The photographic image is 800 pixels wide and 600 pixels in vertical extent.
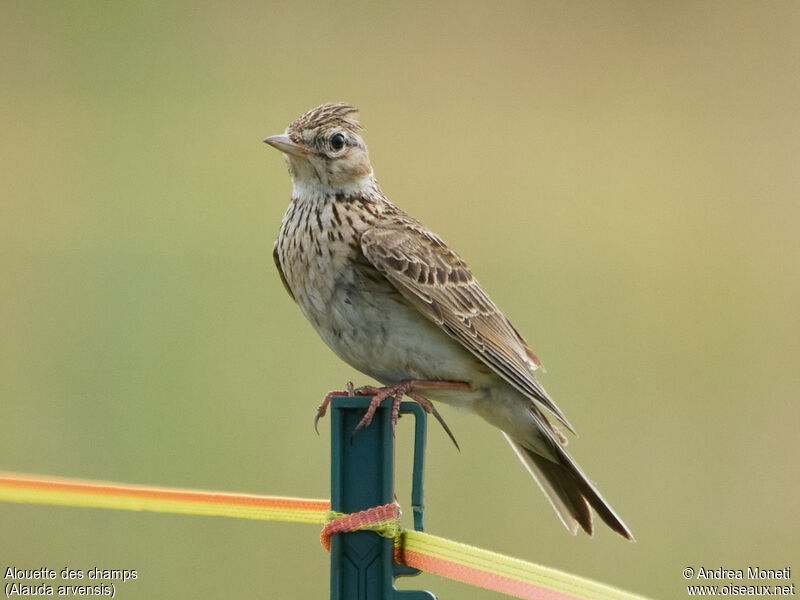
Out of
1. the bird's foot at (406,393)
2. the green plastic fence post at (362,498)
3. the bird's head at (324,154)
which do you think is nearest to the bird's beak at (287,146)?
the bird's head at (324,154)

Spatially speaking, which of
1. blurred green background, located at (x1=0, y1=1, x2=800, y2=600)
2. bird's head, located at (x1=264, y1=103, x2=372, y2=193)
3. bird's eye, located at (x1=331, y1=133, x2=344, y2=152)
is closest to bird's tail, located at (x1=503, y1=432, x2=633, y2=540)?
bird's head, located at (x1=264, y1=103, x2=372, y2=193)

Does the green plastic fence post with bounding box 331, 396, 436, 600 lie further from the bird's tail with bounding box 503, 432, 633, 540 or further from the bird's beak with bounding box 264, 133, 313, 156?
the bird's beak with bounding box 264, 133, 313, 156

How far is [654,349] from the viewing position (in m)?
9.24

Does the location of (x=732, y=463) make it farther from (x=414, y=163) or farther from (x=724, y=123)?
(x=724, y=123)

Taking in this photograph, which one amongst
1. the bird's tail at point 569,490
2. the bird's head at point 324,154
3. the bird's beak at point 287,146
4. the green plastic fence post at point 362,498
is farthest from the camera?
the bird's head at point 324,154

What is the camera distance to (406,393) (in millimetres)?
4371

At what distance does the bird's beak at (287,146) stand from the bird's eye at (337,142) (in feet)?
0.38

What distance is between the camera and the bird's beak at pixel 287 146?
4.93m

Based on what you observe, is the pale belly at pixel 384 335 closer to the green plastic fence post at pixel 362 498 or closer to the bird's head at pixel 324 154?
the bird's head at pixel 324 154

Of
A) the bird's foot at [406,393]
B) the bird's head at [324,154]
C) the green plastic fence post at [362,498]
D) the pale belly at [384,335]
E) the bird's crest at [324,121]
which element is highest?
the bird's crest at [324,121]

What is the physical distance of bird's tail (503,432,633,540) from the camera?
4500 millimetres

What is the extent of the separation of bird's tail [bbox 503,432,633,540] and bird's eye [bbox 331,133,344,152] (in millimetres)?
1441

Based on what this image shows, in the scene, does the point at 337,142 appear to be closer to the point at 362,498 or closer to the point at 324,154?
the point at 324,154

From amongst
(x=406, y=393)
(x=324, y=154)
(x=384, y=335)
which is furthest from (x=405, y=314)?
(x=324, y=154)
